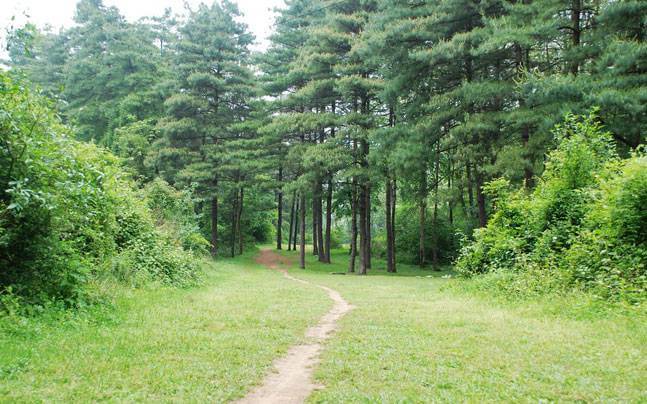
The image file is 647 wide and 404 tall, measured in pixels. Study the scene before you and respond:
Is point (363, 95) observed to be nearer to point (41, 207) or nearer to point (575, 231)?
point (575, 231)

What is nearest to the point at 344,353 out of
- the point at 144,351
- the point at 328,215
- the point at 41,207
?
the point at 144,351

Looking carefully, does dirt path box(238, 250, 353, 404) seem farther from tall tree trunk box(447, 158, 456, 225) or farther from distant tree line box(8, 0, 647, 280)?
tall tree trunk box(447, 158, 456, 225)

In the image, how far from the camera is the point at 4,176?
23.4 feet

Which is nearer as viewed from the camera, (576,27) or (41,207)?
(41,207)

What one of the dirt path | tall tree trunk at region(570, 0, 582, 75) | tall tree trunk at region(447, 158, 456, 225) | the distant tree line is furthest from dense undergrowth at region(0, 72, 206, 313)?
tall tree trunk at region(447, 158, 456, 225)

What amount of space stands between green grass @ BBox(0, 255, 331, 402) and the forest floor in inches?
0.6

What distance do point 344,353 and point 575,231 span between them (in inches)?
→ 319

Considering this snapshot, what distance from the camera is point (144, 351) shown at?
6.00 metres

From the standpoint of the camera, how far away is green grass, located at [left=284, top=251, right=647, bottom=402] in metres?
4.62

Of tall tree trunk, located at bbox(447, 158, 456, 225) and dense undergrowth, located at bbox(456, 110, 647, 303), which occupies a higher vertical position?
tall tree trunk, located at bbox(447, 158, 456, 225)

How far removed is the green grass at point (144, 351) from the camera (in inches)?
181

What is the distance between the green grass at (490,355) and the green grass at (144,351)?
101 cm

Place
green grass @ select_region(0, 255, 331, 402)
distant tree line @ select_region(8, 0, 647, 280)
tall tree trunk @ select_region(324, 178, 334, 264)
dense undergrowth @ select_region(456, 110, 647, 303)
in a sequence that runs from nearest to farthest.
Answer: green grass @ select_region(0, 255, 331, 402)
dense undergrowth @ select_region(456, 110, 647, 303)
distant tree line @ select_region(8, 0, 647, 280)
tall tree trunk @ select_region(324, 178, 334, 264)

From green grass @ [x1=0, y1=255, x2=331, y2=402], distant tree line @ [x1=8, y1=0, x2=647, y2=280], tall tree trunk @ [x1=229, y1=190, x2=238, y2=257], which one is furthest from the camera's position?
tall tree trunk @ [x1=229, y1=190, x2=238, y2=257]
